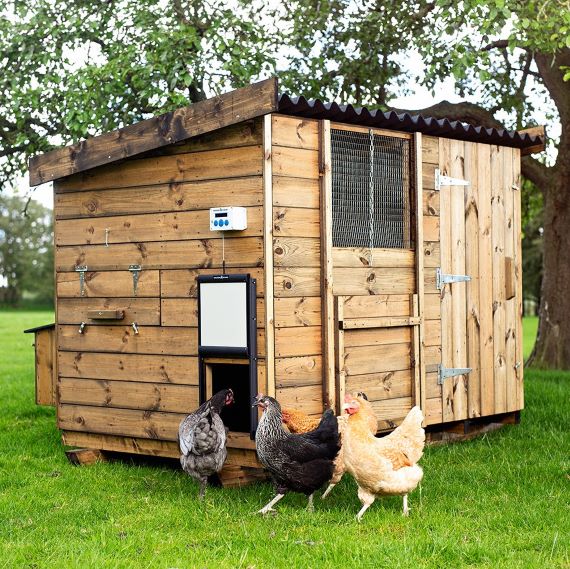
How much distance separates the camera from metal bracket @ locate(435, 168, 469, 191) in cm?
848

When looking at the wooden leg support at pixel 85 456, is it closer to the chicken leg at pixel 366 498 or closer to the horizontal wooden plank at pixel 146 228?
the horizontal wooden plank at pixel 146 228

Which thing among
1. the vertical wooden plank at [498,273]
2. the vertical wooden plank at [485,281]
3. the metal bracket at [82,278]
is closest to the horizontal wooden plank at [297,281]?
the metal bracket at [82,278]

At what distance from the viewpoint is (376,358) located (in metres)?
7.82

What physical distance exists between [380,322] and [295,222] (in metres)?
1.25

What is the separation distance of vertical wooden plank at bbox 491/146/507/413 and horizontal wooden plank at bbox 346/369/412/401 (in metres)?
A: 1.50

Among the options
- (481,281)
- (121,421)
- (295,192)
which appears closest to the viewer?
(295,192)

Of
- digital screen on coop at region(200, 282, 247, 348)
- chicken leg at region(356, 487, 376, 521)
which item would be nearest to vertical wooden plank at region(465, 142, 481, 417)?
digital screen on coop at region(200, 282, 247, 348)

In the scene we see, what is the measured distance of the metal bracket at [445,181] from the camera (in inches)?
334

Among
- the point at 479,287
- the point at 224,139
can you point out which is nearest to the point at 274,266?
the point at 224,139

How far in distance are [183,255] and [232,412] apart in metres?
1.43

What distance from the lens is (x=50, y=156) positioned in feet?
27.3

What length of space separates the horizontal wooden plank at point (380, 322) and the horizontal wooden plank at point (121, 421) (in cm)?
149

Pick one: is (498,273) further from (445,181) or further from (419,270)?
(419,270)

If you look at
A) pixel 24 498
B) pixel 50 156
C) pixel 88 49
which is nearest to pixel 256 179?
pixel 50 156
